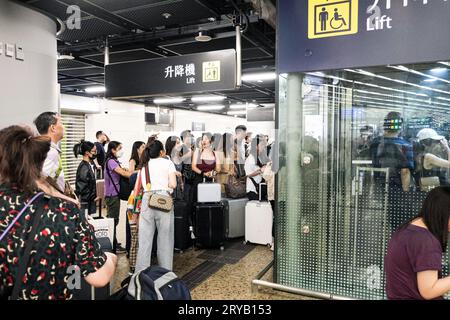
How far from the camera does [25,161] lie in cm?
132

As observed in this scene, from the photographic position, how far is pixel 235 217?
5223 millimetres

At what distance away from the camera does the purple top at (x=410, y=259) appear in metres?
1.62

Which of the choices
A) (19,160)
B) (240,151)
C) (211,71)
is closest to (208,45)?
(211,71)

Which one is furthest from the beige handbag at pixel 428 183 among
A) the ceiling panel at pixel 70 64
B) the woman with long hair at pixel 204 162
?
the ceiling panel at pixel 70 64

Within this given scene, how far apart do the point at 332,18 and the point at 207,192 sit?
109 inches

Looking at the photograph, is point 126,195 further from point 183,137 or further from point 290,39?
point 290,39

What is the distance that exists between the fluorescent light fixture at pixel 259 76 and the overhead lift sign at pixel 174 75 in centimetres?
357

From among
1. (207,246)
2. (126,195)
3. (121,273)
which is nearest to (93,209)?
(126,195)

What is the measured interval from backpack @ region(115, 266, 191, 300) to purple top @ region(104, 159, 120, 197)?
2.83 meters

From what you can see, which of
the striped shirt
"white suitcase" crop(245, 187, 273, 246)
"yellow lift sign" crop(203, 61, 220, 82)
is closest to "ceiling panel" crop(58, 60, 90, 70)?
"yellow lift sign" crop(203, 61, 220, 82)

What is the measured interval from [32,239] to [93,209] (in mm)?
4006

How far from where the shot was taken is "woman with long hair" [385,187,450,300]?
63.5 inches

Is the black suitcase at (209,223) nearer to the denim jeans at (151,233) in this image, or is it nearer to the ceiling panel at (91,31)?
the denim jeans at (151,233)

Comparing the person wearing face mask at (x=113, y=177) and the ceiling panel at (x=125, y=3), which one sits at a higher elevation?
the ceiling panel at (x=125, y=3)
